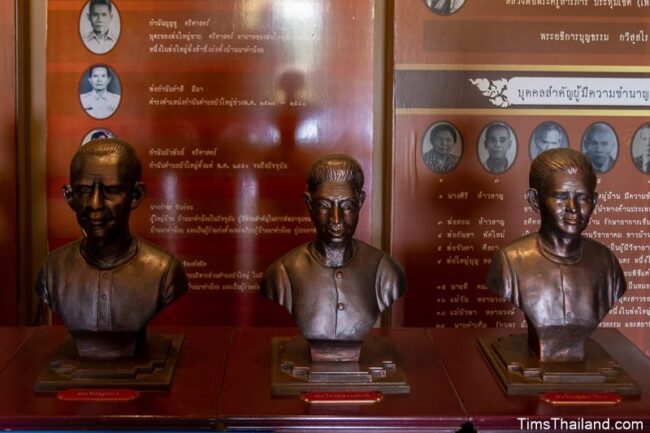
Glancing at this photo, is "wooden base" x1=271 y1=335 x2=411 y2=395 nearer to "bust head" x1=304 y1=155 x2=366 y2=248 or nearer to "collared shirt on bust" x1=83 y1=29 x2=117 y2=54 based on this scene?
"bust head" x1=304 y1=155 x2=366 y2=248

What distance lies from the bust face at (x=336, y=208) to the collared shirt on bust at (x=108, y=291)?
1.31 ft

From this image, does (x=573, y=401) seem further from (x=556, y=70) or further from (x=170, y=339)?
(x=556, y=70)

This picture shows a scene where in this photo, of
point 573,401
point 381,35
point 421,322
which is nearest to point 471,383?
point 573,401

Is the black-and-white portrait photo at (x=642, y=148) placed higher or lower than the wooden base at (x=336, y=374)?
higher

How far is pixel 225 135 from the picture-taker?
117 inches

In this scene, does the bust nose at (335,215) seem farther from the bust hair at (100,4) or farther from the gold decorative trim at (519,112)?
the bust hair at (100,4)

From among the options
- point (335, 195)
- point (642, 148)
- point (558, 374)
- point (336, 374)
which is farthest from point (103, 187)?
point (642, 148)

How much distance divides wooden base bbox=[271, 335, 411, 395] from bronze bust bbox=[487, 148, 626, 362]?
1.15 feet

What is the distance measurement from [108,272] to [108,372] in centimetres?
25

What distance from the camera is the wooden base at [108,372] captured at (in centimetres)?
202

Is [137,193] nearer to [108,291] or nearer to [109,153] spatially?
[109,153]

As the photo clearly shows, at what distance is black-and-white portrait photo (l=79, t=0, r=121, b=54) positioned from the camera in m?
2.89

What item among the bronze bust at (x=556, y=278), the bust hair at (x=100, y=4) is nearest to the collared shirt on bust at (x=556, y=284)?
the bronze bust at (x=556, y=278)

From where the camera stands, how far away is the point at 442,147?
116 inches
